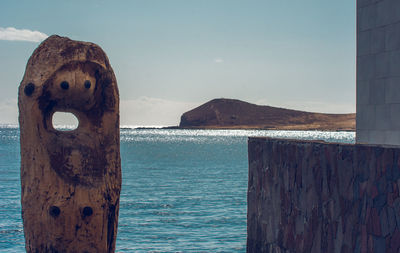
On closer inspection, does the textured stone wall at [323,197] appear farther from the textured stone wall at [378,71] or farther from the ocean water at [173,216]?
the ocean water at [173,216]

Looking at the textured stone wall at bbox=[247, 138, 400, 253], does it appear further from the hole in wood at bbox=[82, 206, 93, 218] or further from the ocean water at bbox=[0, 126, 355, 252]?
the ocean water at bbox=[0, 126, 355, 252]

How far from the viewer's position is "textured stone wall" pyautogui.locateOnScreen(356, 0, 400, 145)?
11.1 meters

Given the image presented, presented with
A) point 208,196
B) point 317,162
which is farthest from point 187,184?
point 317,162

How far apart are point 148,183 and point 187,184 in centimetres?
268

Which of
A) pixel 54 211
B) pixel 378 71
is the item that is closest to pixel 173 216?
pixel 378 71

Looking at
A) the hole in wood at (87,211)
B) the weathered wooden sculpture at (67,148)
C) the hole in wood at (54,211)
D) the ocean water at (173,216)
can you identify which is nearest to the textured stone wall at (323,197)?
the weathered wooden sculpture at (67,148)

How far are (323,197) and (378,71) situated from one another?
420 cm

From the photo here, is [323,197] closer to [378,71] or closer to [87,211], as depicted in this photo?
[87,211]

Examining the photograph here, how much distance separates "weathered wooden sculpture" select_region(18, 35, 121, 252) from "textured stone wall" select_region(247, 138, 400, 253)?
345 cm

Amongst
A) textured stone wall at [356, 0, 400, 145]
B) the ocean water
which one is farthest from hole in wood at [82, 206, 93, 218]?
the ocean water

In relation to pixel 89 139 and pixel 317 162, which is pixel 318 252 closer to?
pixel 317 162

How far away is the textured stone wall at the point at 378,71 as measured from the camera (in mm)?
11102

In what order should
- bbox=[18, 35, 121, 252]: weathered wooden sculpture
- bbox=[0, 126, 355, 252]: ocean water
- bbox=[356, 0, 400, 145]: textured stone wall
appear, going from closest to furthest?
bbox=[18, 35, 121, 252]: weathered wooden sculpture < bbox=[356, 0, 400, 145]: textured stone wall < bbox=[0, 126, 355, 252]: ocean water

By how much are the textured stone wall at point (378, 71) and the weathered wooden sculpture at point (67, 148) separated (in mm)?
6352
